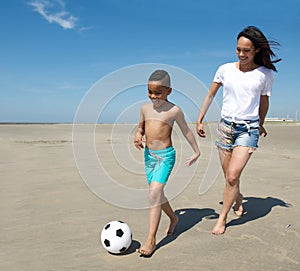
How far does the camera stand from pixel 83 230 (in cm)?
404

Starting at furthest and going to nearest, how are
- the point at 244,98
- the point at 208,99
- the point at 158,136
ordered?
the point at 208,99
the point at 244,98
the point at 158,136

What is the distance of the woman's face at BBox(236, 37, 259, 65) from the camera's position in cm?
382

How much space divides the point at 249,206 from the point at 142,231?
77.9 inches

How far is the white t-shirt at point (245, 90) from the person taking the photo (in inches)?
152

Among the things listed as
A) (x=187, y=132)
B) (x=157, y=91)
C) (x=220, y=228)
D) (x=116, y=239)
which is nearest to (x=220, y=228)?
(x=220, y=228)

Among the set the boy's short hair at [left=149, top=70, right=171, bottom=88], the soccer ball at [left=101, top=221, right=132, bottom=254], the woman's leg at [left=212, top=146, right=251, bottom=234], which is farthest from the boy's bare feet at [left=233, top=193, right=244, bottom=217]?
the boy's short hair at [left=149, top=70, right=171, bottom=88]

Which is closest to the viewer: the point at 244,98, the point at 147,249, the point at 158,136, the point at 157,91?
the point at 147,249

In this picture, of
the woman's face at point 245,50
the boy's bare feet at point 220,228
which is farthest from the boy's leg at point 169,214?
the woman's face at point 245,50

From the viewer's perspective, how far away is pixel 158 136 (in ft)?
12.0

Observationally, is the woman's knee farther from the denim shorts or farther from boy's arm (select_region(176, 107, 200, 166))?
boy's arm (select_region(176, 107, 200, 166))

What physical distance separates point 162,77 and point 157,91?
0.15 meters

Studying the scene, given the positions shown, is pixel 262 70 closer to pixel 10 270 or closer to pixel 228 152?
pixel 228 152

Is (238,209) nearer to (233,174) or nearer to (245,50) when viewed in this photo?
(233,174)

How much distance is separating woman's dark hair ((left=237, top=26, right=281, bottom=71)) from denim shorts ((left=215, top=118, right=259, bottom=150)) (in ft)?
2.24
